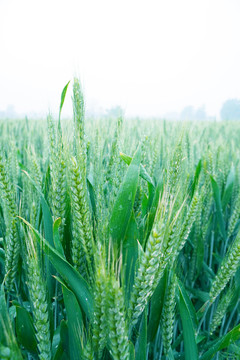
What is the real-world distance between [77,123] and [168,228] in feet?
1.38

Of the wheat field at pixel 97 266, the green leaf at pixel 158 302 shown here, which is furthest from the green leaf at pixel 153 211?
the green leaf at pixel 158 302

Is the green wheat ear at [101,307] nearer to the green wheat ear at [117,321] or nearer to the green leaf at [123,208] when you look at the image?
the green wheat ear at [117,321]

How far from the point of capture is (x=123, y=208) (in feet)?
2.26

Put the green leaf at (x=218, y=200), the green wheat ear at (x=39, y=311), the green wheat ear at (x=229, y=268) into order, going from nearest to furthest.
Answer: the green wheat ear at (x=39, y=311), the green wheat ear at (x=229, y=268), the green leaf at (x=218, y=200)

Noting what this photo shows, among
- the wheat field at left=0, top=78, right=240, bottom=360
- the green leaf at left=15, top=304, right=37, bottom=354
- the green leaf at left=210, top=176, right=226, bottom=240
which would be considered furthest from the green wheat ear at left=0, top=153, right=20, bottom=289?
the green leaf at left=210, top=176, right=226, bottom=240

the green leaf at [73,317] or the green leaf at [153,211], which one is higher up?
the green leaf at [153,211]

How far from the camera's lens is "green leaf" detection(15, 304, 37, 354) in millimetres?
658

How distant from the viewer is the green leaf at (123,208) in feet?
2.23

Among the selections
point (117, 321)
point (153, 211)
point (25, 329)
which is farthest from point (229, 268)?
point (25, 329)

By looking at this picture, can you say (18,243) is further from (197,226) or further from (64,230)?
(197,226)

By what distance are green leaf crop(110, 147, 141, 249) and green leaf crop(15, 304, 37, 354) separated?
30cm

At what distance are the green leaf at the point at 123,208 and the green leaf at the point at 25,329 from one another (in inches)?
12.0

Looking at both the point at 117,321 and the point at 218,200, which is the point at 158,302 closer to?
the point at 117,321

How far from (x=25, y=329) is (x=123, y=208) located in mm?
424
